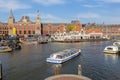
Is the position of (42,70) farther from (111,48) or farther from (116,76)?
(111,48)

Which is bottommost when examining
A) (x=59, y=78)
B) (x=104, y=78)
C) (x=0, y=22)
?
(x=104, y=78)

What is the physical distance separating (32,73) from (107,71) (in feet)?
44.4

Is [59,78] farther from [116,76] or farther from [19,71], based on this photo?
[19,71]

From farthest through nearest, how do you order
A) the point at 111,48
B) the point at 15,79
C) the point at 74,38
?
the point at 74,38, the point at 111,48, the point at 15,79

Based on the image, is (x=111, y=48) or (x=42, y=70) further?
(x=111, y=48)

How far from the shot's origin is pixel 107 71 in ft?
124

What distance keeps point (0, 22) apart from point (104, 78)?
578 feet

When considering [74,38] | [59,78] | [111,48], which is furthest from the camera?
[74,38]

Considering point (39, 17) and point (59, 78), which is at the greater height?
point (39, 17)

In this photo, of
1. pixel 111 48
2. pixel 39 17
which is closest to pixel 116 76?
pixel 111 48

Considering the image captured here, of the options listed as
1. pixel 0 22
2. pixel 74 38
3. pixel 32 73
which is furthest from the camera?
pixel 0 22

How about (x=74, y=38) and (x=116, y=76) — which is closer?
(x=116, y=76)

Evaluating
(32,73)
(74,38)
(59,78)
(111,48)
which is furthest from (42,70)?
(74,38)

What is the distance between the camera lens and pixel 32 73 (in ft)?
119
